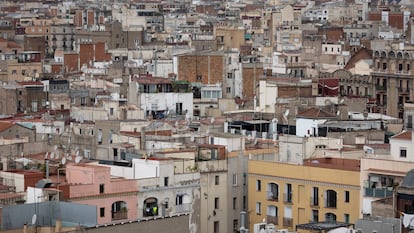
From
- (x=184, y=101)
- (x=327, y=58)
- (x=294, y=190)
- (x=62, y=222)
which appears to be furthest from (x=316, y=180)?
(x=327, y=58)

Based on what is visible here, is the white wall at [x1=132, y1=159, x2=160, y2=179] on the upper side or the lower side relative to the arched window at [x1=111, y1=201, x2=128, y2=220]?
upper

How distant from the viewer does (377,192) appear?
56.1m

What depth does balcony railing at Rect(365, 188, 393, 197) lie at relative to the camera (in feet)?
181

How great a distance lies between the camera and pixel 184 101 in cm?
8825

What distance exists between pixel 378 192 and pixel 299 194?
5.34 m

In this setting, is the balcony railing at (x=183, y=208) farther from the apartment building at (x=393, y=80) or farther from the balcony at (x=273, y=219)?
the apartment building at (x=393, y=80)

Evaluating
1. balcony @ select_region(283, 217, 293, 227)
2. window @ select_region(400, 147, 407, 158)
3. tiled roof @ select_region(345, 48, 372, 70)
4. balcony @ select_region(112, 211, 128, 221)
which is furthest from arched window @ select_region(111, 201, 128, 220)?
tiled roof @ select_region(345, 48, 372, 70)

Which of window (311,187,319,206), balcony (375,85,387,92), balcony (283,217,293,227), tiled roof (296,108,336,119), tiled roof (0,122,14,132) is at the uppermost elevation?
tiled roof (296,108,336,119)

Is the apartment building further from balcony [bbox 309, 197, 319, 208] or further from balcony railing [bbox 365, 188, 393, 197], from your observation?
balcony railing [bbox 365, 188, 393, 197]

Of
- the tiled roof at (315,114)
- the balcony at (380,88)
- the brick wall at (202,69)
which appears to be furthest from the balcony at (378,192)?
the brick wall at (202,69)

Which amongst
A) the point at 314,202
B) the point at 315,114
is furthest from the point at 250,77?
the point at 314,202

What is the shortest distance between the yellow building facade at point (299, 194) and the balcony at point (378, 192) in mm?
1652

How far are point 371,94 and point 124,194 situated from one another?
45.5 meters

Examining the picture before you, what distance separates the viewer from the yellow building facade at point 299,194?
59031 mm
